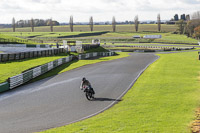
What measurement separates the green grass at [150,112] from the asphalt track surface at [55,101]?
1167 mm

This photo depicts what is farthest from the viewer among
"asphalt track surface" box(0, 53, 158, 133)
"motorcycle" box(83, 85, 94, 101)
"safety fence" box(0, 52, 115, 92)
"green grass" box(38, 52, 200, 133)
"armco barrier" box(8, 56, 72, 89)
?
"armco barrier" box(8, 56, 72, 89)

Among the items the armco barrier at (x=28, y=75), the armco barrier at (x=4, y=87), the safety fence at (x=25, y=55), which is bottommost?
the armco barrier at (x=4, y=87)

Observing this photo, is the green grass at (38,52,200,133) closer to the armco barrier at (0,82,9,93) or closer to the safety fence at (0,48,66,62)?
the armco barrier at (0,82,9,93)

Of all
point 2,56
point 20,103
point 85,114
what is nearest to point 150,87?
point 85,114

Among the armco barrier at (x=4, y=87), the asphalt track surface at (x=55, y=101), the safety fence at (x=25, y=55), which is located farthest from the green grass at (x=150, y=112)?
the safety fence at (x=25, y=55)

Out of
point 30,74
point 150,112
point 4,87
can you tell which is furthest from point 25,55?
point 150,112

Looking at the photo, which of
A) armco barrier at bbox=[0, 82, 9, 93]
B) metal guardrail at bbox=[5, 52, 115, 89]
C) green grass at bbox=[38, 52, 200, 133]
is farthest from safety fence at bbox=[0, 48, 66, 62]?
green grass at bbox=[38, 52, 200, 133]

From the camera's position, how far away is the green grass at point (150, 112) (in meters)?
15.5

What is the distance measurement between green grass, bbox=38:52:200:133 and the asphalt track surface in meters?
1.17

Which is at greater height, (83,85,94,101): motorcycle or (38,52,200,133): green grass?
(83,85,94,101): motorcycle

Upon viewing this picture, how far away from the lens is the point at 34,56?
5231 cm

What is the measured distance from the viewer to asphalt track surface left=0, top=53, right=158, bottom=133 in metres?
17.6

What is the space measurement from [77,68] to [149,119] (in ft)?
84.7

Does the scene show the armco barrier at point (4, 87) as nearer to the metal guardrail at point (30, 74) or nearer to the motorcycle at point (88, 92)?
the metal guardrail at point (30, 74)
